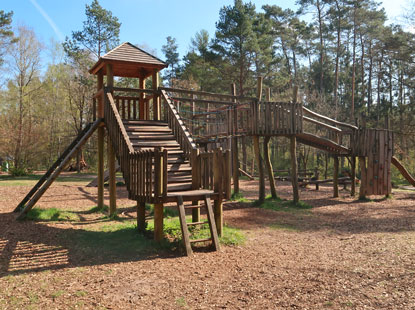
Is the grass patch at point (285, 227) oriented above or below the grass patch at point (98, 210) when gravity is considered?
below

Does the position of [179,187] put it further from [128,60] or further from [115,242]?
[128,60]

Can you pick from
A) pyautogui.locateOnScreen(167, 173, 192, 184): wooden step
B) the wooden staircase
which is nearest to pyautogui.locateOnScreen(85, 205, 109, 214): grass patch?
the wooden staircase

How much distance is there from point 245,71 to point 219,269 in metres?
25.0

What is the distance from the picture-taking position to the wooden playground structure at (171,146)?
6959 mm

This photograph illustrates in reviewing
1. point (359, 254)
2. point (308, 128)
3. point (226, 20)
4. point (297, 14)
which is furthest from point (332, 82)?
point (359, 254)

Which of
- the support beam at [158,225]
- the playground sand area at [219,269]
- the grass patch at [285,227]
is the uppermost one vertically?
the support beam at [158,225]

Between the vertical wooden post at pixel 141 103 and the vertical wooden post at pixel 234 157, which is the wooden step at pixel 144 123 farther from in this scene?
the vertical wooden post at pixel 234 157

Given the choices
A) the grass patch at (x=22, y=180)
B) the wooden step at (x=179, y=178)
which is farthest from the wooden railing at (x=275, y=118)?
the grass patch at (x=22, y=180)

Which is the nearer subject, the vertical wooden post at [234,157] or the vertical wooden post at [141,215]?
the vertical wooden post at [141,215]

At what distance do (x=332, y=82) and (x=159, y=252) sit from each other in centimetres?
3721

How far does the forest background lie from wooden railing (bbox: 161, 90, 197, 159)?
16.7m

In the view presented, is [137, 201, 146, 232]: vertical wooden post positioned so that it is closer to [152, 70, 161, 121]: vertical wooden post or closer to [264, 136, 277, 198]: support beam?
[152, 70, 161, 121]: vertical wooden post

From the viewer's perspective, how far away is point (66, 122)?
37094 mm

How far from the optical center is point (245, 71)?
28.8 metres
